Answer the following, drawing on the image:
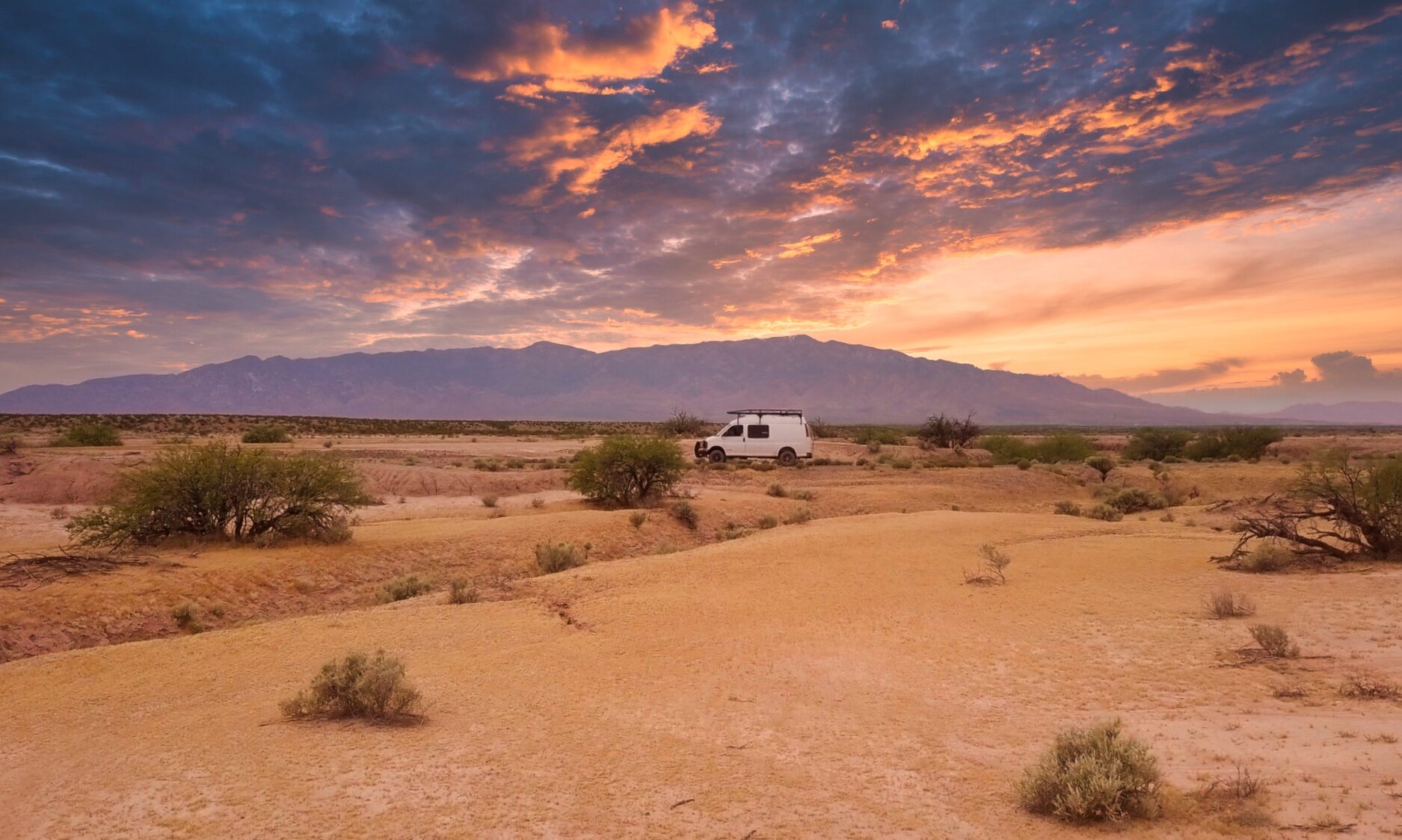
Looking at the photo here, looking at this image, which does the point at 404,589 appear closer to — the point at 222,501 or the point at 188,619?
the point at 188,619

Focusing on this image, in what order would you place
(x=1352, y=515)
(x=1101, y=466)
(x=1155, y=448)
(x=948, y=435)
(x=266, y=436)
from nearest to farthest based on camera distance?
1. (x=1352, y=515)
2. (x=1101, y=466)
3. (x=1155, y=448)
4. (x=266, y=436)
5. (x=948, y=435)

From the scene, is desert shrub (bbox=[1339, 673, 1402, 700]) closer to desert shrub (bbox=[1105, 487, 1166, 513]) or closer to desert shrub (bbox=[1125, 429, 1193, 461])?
desert shrub (bbox=[1105, 487, 1166, 513])

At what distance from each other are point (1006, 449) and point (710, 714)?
140 ft

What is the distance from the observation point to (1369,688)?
7.33 metres

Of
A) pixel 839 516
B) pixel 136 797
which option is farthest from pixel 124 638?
pixel 839 516

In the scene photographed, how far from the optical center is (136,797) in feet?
18.6

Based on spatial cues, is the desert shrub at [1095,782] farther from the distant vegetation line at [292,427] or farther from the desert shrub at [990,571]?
the distant vegetation line at [292,427]

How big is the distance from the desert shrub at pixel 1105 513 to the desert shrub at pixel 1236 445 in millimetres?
29069

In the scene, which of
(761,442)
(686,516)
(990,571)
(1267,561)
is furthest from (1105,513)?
(761,442)

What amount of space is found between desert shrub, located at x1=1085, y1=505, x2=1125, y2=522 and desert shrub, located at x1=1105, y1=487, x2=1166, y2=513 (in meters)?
1.24

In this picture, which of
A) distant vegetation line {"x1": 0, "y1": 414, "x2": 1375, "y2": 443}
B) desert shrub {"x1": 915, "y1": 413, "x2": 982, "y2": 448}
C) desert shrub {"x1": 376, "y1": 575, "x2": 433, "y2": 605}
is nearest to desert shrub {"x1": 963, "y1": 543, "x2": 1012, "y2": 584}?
desert shrub {"x1": 376, "y1": 575, "x2": 433, "y2": 605}

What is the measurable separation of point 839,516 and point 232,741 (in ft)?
62.3

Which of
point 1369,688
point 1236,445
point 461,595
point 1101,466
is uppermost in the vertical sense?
point 1236,445

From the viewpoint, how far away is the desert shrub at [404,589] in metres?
13.6
